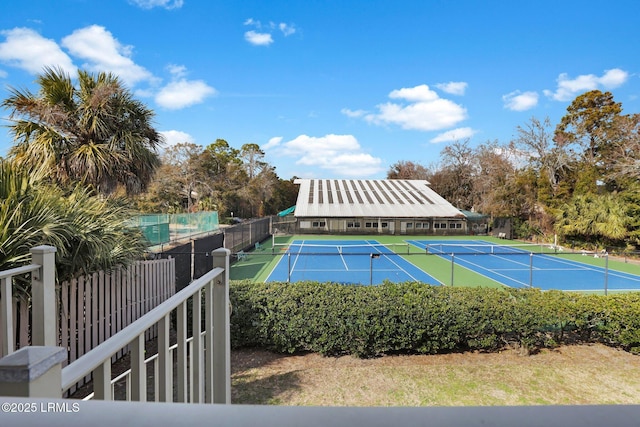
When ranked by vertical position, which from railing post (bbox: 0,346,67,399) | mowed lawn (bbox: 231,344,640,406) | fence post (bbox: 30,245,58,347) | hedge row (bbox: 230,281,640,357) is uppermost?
railing post (bbox: 0,346,67,399)

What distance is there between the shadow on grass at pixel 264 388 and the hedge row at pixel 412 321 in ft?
2.77

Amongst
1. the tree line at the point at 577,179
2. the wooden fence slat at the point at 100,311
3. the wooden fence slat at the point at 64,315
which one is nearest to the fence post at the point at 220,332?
the wooden fence slat at the point at 64,315

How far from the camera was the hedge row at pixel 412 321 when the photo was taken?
5.68 m

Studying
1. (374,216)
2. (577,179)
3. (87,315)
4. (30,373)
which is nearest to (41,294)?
(87,315)

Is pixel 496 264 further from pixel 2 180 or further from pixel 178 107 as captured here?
pixel 2 180

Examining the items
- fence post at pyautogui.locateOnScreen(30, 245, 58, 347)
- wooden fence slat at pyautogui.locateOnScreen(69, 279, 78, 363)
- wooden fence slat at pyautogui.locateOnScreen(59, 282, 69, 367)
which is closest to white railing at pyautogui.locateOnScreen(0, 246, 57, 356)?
fence post at pyautogui.locateOnScreen(30, 245, 58, 347)

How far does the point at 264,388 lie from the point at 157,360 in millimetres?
3579

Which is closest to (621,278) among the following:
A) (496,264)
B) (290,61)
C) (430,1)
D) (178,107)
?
(496,264)

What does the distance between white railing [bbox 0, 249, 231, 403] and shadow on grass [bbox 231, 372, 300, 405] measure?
2306 mm

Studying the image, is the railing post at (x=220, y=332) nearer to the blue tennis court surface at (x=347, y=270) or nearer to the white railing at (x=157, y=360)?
the white railing at (x=157, y=360)

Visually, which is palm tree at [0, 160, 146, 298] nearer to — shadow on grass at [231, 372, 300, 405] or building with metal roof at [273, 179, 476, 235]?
shadow on grass at [231, 372, 300, 405]

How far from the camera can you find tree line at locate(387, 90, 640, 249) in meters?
21.8

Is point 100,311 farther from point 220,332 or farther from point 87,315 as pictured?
point 220,332

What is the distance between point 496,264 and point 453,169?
29.1 metres
